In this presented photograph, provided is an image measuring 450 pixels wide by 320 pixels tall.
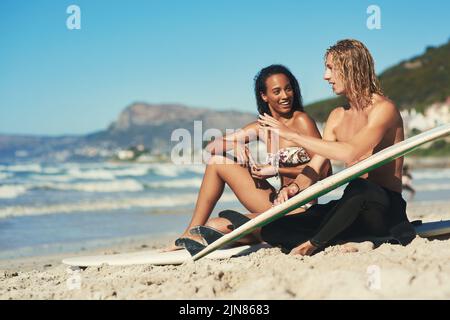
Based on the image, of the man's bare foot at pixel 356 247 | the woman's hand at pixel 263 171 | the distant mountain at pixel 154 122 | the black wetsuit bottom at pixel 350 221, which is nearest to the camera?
the black wetsuit bottom at pixel 350 221

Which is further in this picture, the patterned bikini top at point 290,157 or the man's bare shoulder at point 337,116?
the patterned bikini top at point 290,157

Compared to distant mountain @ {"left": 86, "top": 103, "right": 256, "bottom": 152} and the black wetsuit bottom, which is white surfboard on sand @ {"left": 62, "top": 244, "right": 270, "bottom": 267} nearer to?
the black wetsuit bottom

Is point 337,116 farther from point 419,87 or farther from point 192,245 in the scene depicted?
point 419,87

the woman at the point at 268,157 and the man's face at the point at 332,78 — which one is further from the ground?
the man's face at the point at 332,78

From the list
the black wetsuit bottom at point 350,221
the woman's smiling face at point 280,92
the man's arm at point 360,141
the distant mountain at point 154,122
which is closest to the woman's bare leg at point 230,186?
the black wetsuit bottom at point 350,221

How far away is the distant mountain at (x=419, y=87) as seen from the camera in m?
49.0

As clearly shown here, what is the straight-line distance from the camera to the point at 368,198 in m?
3.32

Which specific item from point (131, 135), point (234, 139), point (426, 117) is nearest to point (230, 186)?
point (234, 139)

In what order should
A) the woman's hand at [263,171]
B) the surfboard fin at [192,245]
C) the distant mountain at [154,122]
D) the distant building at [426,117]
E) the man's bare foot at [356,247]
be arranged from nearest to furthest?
the man's bare foot at [356,247] < the woman's hand at [263,171] < the surfboard fin at [192,245] < the distant building at [426,117] < the distant mountain at [154,122]

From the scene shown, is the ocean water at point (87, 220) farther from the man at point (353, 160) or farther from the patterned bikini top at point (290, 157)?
the man at point (353, 160)

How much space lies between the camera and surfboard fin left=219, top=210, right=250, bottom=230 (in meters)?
3.82

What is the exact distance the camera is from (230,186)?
12.9 ft

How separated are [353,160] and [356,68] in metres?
0.51
